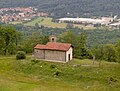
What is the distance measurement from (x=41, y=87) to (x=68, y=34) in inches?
1570

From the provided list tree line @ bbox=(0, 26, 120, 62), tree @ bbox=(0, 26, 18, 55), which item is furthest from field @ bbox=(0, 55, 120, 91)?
tree @ bbox=(0, 26, 18, 55)

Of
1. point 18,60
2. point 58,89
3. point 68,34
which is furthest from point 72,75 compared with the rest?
point 68,34

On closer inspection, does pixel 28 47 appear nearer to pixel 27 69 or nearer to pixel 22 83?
pixel 27 69

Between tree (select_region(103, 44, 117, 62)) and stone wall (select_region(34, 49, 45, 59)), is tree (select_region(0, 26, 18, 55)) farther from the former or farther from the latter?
tree (select_region(103, 44, 117, 62))

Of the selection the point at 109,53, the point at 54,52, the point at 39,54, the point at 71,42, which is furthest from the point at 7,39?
the point at 109,53

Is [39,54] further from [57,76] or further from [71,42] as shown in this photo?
[71,42]

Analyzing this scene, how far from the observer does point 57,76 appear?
51.2m

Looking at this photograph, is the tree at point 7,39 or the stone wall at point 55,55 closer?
the stone wall at point 55,55

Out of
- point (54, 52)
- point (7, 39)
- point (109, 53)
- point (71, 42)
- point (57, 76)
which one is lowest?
point (109, 53)

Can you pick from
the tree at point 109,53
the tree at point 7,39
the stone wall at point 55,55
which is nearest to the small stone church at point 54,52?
the stone wall at point 55,55

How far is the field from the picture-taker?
4497 cm

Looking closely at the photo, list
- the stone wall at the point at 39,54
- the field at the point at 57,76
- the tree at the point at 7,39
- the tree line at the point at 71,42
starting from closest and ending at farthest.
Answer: the field at the point at 57,76
the stone wall at the point at 39,54
the tree line at the point at 71,42
the tree at the point at 7,39

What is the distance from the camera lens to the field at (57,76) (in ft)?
148

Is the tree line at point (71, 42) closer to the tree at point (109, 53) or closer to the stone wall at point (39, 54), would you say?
the tree at point (109, 53)
